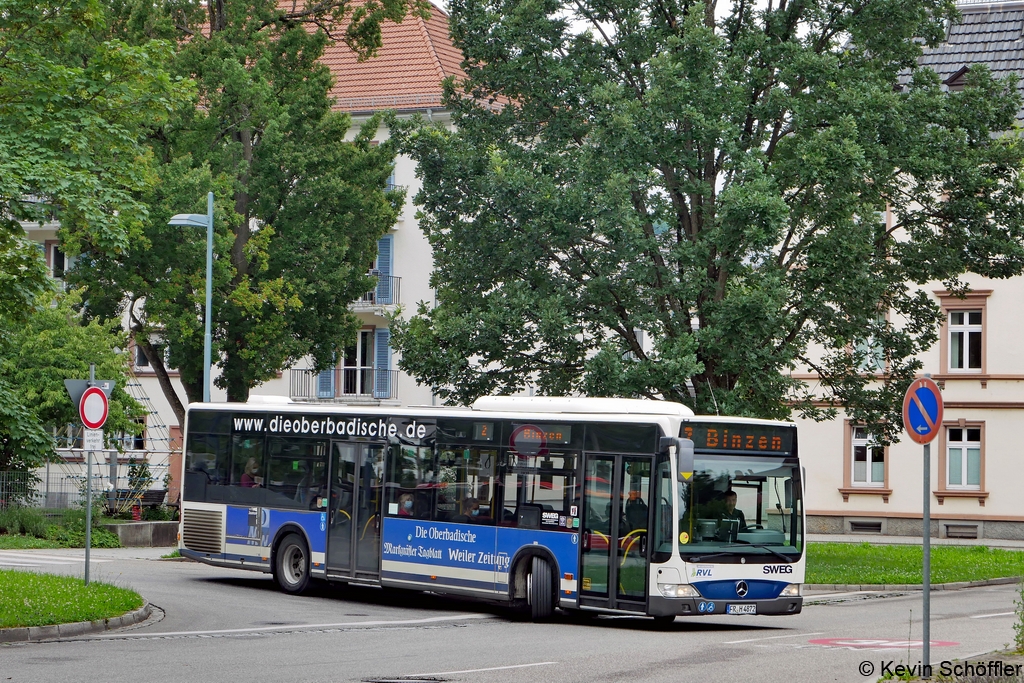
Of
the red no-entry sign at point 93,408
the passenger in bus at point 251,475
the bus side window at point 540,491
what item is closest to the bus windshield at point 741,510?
the bus side window at point 540,491

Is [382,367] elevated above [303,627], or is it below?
above

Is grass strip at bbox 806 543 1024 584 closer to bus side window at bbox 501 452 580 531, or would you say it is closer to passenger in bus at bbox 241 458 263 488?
bus side window at bbox 501 452 580 531

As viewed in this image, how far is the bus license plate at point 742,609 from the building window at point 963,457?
2652cm

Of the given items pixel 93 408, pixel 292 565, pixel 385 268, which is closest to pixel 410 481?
pixel 292 565

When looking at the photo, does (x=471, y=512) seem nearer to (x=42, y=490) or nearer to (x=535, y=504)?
(x=535, y=504)

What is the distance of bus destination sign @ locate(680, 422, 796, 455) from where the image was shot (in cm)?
1683

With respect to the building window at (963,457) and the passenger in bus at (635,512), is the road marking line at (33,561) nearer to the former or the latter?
the passenger in bus at (635,512)

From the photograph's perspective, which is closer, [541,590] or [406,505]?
[541,590]

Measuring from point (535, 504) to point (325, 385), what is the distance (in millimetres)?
32976

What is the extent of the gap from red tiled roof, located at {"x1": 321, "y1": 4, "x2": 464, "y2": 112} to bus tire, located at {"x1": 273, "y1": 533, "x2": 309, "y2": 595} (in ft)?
92.3

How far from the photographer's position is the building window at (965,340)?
41531 millimetres

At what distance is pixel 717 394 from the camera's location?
80.8 feet

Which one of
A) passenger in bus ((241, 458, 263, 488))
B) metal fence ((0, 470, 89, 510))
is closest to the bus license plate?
passenger in bus ((241, 458, 263, 488))

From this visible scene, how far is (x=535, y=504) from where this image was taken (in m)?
17.9
